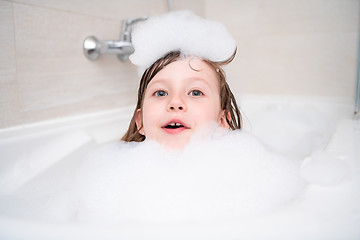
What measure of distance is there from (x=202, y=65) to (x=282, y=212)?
503 millimetres

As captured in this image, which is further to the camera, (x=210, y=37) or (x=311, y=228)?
(x=210, y=37)

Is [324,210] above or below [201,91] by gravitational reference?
below

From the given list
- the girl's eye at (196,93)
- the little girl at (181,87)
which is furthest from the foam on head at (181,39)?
the girl's eye at (196,93)

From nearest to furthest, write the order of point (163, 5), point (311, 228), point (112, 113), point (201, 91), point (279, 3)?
1. point (311, 228)
2. point (201, 91)
3. point (112, 113)
4. point (163, 5)
5. point (279, 3)

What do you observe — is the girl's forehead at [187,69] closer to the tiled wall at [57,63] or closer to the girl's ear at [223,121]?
the girl's ear at [223,121]

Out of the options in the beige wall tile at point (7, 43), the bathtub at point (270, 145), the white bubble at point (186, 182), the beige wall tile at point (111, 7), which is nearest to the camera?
the bathtub at point (270, 145)

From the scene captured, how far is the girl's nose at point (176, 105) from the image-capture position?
803 mm

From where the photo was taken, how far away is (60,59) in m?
1.12

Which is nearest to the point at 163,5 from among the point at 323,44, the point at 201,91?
the point at 323,44

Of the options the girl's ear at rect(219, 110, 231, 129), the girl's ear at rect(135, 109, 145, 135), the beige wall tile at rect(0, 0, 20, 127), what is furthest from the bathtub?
the girl's ear at rect(135, 109, 145, 135)

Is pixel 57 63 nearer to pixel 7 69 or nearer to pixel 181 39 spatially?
pixel 7 69

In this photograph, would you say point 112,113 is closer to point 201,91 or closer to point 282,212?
point 201,91

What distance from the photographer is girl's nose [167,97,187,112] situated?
0.80 metres

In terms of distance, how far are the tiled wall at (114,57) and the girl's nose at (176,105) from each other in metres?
0.50
